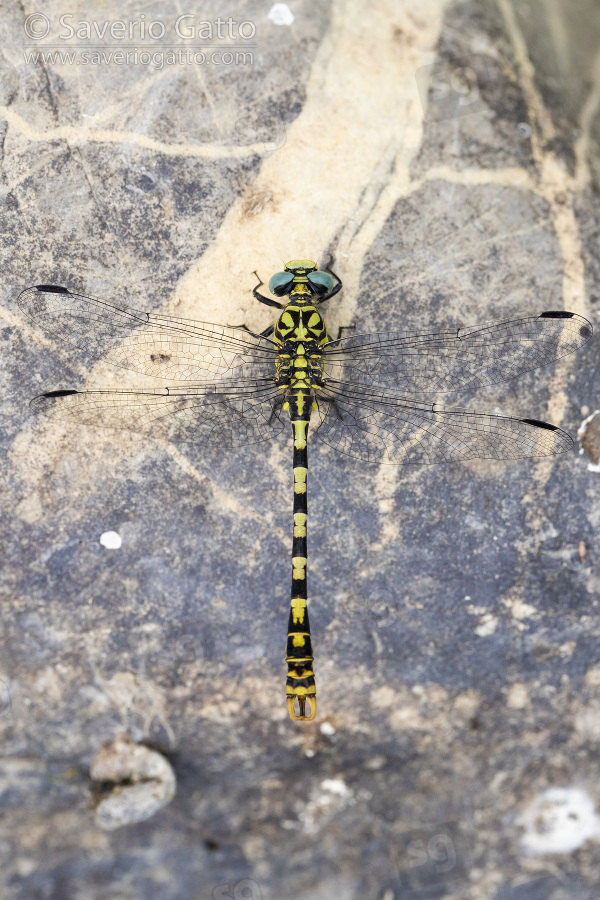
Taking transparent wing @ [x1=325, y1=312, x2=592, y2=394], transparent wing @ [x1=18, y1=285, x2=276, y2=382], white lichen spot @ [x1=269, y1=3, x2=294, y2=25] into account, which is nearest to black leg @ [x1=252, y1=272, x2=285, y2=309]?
transparent wing @ [x1=18, y1=285, x2=276, y2=382]

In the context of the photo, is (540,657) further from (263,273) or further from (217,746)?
(263,273)

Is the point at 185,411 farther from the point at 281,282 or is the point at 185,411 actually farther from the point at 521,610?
the point at 521,610

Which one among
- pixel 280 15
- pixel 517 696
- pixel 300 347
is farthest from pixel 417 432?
pixel 280 15

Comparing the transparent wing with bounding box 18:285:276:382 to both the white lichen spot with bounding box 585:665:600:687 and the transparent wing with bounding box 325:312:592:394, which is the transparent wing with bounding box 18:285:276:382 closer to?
the transparent wing with bounding box 325:312:592:394

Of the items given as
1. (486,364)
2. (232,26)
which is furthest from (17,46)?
(486,364)

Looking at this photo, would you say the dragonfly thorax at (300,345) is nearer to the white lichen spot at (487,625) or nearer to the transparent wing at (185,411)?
the transparent wing at (185,411)
